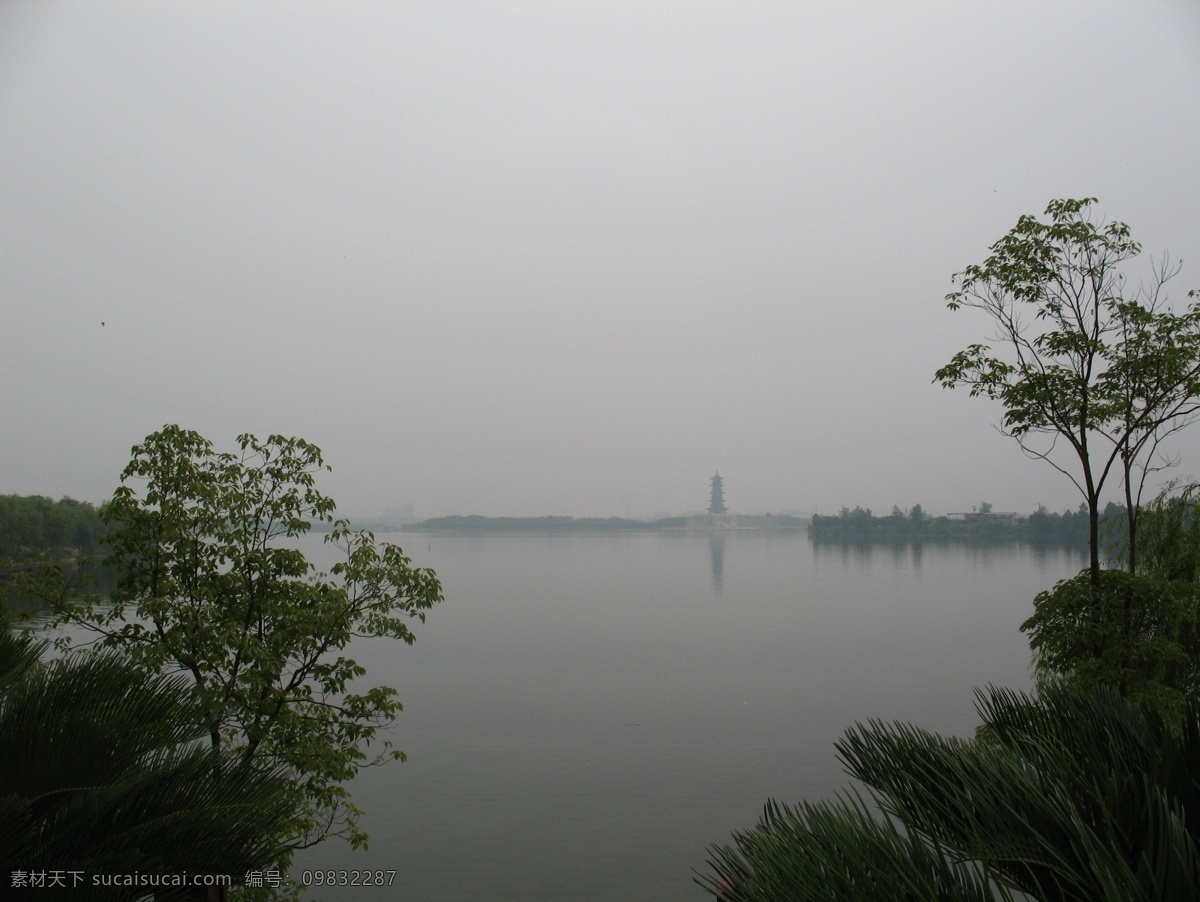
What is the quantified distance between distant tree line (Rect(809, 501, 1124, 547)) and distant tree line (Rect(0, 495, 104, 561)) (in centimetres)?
6613

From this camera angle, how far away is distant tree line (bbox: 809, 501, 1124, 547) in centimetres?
6875

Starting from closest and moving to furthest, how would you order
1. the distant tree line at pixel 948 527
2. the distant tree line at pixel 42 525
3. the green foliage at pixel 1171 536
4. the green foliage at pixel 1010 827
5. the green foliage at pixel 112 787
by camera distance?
the green foliage at pixel 1010 827 < the green foliage at pixel 112 787 < the green foliage at pixel 1171 536 < the distant tree line at pixel 42 525 < the distant tree line at pixel 948 527

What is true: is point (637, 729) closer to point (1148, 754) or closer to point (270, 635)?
point (270, 635)

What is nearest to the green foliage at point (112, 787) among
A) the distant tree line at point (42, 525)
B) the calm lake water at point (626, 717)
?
the calm lake water at point (626, 717)

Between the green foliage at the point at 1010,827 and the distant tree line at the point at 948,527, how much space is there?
7100cm

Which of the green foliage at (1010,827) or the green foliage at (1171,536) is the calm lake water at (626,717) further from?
the green foliage at (1010,827)

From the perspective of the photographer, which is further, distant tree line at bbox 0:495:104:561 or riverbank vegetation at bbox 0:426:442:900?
distant tree line at bbox 0:495:104:561

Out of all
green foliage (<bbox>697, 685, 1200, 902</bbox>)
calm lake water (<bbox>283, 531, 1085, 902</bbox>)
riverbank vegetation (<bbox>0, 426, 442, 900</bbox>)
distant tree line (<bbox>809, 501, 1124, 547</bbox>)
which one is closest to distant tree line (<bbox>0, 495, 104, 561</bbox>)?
calm lake water (<bbox>283, 531, 1085, 902</bbox>)

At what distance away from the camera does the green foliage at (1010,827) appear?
1.95 m

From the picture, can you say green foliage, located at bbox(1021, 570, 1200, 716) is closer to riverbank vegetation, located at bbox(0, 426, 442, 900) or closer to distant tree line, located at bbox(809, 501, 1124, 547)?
riverbank vegetation, located at bbox(0, 426, 442, 900)

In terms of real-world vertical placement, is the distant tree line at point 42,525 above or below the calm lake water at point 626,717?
above

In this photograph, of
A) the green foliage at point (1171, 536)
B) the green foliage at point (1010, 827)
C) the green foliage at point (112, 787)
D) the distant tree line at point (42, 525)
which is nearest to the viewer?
the green foliage at point (1010, 827)

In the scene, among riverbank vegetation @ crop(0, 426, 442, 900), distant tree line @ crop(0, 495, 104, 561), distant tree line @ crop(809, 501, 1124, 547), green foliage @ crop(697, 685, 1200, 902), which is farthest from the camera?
distant tree line @ crop(809, 501, 1124, 547)

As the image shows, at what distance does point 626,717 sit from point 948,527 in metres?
83.1
